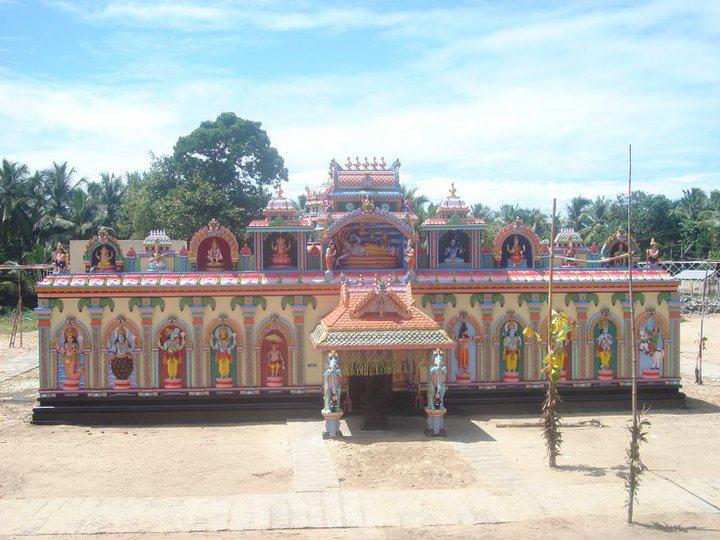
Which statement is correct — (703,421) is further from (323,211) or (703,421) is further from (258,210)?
(258,210)

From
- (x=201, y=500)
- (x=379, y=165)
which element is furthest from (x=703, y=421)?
(x=201, y=500)

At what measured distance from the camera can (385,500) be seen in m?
14.0

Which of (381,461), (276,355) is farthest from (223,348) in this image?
(381,461)

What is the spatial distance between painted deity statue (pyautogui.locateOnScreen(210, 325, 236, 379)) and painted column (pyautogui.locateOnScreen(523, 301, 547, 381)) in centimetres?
864

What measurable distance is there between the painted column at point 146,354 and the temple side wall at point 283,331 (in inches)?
1.1

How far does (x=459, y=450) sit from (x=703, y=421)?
25.9 feet

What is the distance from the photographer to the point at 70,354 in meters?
21.0

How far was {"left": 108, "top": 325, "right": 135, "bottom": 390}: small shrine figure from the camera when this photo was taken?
2106 centimetres

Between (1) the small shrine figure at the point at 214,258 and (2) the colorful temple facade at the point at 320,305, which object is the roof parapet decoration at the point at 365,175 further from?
(1) the small shrine figure at the point at 214,258

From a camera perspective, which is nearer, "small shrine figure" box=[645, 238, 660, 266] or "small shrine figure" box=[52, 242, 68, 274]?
"small shrine figure" box=[52, 242, 68, 274]

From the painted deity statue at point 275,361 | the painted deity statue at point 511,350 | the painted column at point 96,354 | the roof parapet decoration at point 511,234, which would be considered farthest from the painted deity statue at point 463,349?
the painted column at point 96,354

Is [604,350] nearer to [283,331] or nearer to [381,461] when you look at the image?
[381,461]

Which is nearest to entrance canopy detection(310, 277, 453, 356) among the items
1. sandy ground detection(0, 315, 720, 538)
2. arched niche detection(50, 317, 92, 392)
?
sandy ground detection(0, 315, 720, 538)

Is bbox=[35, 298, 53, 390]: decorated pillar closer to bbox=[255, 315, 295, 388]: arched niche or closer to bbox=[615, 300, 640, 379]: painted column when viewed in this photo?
bbox=[255, 315, 295, 388]: arched niche
